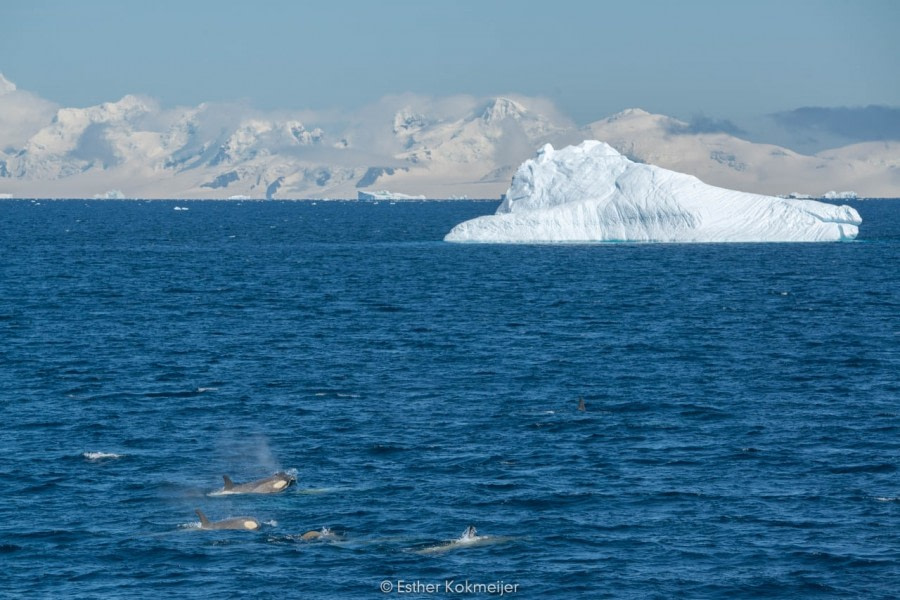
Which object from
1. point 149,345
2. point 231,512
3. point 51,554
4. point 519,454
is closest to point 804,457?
point 519,454

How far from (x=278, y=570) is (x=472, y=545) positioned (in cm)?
461

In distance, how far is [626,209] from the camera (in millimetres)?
108750

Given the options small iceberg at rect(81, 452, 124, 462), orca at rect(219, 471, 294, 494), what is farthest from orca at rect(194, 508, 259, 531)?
small iceberg at rect(81, 452, 124, 462)

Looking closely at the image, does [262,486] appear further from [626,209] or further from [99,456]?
[626,209]

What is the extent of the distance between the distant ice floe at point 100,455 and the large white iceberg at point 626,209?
246ft

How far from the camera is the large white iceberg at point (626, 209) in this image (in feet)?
352

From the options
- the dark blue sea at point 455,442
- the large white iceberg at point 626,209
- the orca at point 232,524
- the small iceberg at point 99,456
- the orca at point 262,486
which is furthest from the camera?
the large white iceberg at point 626,209

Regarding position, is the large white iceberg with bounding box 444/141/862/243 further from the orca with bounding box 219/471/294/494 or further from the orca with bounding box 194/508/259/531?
the orca with bounding box 194/508/259/531

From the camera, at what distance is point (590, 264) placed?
336ft

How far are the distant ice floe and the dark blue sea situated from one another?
307 mm

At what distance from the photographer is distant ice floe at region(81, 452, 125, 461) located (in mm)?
36938

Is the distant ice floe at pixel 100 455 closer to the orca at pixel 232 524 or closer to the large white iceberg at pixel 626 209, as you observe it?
the orca at pixel 232 524

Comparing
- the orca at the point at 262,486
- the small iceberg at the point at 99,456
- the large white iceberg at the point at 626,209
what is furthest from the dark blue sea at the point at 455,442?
the large white iceberg at the point at 626,209

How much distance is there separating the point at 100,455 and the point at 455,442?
35.5 feet
